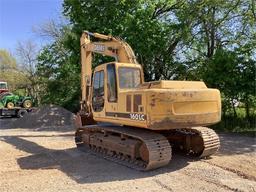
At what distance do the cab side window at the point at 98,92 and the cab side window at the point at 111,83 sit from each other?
35cm

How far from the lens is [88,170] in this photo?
8023 mm

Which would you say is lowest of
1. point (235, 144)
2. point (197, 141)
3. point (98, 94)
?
point (235, 144)

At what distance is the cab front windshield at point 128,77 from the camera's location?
8906 millimetres

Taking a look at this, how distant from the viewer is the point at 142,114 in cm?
774

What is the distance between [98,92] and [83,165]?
2.03 metres

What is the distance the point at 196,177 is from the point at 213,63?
28.6 feet

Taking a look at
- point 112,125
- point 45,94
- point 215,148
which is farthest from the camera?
point 45,94

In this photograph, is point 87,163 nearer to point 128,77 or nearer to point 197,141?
point 128,77

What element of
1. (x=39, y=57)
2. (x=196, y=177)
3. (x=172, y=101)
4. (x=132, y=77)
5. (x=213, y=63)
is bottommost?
(x=196, y=177)

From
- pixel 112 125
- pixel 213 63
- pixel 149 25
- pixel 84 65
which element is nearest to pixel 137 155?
pixel 112 125

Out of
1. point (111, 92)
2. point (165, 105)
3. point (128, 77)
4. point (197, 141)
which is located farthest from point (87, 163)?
point (197, 141)

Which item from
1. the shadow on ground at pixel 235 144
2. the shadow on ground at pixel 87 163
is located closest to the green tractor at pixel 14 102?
the shadow on ground at pixel 87 163

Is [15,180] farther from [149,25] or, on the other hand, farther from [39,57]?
[39,57]

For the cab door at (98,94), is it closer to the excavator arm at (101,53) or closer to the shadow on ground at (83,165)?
the excavator arm at (101,53)
